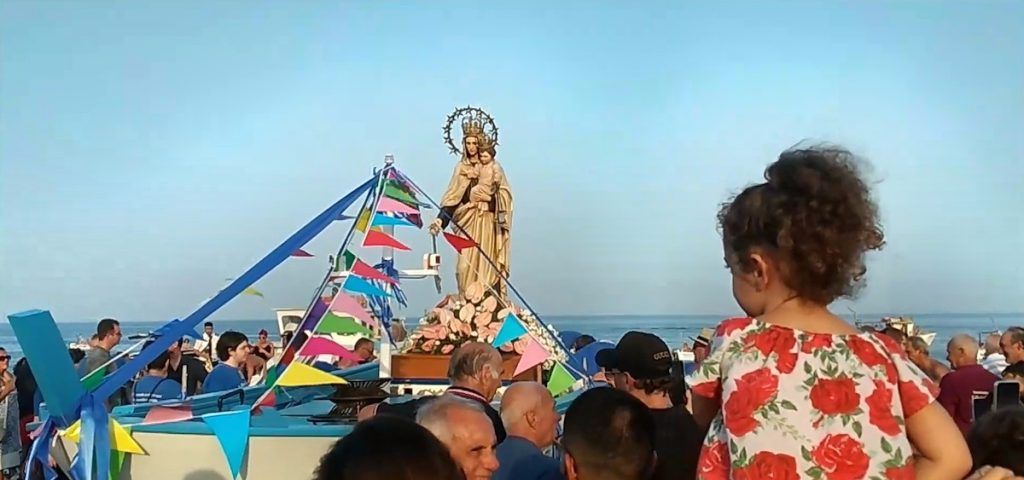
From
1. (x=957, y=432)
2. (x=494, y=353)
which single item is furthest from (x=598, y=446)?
(x=494, y=353)

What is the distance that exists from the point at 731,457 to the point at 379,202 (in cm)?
663

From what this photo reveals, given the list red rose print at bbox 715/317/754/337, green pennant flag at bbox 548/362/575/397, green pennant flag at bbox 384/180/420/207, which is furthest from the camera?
green pennant flag at bbox 384/180/420/207

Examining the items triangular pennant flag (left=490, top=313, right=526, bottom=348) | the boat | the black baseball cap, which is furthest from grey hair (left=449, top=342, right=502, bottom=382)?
triangular pennant flag (left=490, top=313, right=526, bottom=348)

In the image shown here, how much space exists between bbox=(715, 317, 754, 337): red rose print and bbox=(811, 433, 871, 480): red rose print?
0.31 metres

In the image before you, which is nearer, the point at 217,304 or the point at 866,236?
the point at 866,236

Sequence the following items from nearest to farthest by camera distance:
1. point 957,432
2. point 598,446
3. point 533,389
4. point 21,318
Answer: point 957,432 < point 598,446 < point 533,389 < point 21,318

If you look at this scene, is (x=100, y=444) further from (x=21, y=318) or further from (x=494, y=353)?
(x=494, y=353)

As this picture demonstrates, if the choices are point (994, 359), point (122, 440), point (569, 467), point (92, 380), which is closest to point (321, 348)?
point (122, 440)

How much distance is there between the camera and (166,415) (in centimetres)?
574

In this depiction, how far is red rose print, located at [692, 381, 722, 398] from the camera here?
216cm

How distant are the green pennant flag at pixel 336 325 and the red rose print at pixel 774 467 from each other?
16.8 ft

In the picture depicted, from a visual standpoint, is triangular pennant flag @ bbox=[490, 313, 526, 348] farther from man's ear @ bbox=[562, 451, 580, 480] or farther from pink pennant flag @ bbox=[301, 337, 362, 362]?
man's ear @ bbox=[562, 451, 580, 480]

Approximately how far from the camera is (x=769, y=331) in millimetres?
2107

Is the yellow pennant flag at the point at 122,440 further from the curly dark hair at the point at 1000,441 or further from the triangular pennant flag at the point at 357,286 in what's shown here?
the curly dark hair at the point at 1000,441
